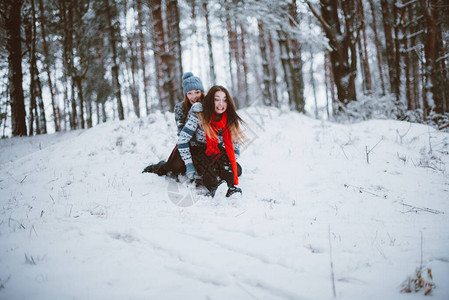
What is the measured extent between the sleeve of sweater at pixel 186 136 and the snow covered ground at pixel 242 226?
1.65ft

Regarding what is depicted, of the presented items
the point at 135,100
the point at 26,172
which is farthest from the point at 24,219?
the point at 135,100

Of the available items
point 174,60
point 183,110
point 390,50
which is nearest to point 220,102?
point 183,110

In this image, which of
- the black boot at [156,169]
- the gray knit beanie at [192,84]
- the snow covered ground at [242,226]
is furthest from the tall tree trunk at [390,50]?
the black boot at [156,169]

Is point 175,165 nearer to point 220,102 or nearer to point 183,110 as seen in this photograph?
point 183,110

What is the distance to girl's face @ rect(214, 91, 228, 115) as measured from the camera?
2955 mm

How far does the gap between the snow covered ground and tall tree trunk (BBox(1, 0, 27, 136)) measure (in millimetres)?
6477

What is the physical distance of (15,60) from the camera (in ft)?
30.1

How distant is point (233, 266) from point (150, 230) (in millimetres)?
884

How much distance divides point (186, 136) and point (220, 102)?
62cm

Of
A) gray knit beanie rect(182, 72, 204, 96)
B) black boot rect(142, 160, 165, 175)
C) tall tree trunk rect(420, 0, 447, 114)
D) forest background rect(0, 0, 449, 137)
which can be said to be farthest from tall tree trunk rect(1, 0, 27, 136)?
tall tree trunk rect(420, 0, 447, 114)

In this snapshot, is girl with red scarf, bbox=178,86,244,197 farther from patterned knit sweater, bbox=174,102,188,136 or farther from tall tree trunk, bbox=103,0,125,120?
tall tree trunk, bbox=103,0,125,120

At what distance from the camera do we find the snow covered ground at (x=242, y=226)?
5.05 ft

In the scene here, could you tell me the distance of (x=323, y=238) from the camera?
81.5 inches

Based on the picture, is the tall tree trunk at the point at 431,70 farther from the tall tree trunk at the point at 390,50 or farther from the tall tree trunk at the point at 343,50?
the tall tree trunk at the point at 343,50
